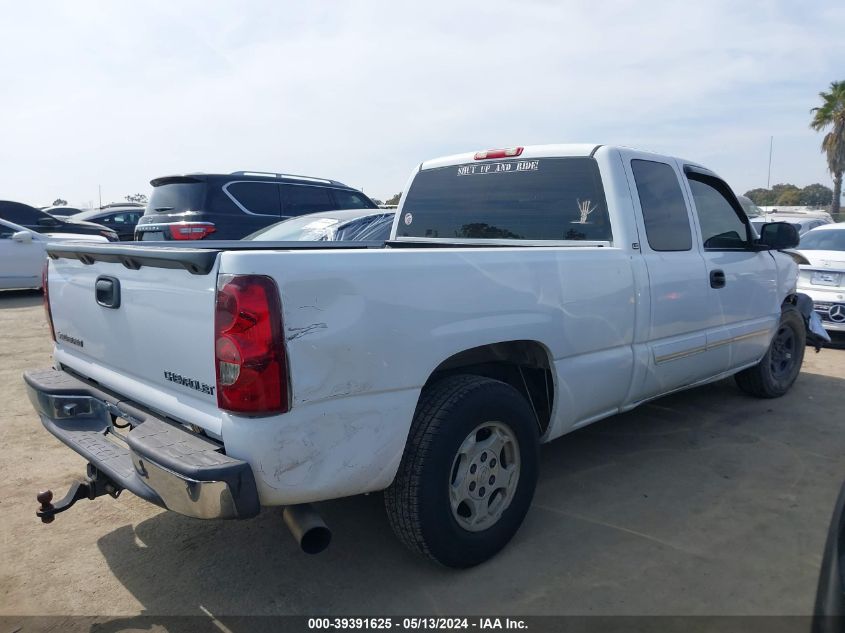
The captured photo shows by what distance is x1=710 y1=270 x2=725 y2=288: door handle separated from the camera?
434cm

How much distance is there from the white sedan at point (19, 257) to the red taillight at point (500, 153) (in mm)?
8977

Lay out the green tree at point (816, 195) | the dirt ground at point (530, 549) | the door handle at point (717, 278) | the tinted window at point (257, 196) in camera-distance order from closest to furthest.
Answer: the dirt ground at point (530, 549) < the door handle at point (717, 278) < the tinted window at point (257, 196) < the green tree at point (816, 195)

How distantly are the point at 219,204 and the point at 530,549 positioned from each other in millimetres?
7165

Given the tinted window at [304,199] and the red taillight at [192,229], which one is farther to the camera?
the tinted window at [304,199]

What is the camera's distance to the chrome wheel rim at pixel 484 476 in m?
2.84

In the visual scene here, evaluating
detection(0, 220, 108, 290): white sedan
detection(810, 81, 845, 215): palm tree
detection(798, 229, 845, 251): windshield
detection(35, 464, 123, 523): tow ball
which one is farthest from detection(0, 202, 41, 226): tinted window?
detection(810, 81, 845, 215): palm tree

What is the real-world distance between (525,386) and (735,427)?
2.34m

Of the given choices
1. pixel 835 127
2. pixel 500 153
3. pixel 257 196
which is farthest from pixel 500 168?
pixel 835 127

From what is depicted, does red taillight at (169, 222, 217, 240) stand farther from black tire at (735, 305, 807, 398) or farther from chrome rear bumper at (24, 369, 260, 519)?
black tire at (735, 305, 807, 398)

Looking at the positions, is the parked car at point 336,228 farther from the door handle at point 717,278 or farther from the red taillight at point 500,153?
the door handle at point 717,278

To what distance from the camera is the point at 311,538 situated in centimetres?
234

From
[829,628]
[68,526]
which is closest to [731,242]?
[829,628]

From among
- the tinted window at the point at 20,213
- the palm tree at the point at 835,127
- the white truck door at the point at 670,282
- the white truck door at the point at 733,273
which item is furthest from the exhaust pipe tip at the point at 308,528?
the palm tree at the point at 835,127

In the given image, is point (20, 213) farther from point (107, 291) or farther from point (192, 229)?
point (107, 291)
